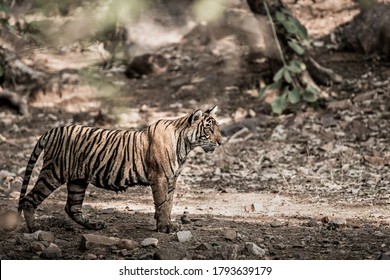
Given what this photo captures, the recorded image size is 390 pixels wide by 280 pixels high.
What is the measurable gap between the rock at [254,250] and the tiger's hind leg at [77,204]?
53.6 inches

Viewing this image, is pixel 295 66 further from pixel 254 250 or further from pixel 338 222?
pixel 254 250

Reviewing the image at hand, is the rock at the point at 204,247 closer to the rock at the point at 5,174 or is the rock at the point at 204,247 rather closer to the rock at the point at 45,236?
the rock at the point at 45,236

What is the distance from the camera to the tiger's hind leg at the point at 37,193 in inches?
234

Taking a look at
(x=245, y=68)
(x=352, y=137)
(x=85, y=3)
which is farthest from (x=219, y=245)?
(x=245, y=68)

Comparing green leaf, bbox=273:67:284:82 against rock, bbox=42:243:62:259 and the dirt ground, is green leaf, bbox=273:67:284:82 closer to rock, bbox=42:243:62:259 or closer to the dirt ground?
the dirt ground

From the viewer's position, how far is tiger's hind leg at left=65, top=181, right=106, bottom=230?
6082mm

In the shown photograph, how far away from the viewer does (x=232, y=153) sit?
9.97 meters

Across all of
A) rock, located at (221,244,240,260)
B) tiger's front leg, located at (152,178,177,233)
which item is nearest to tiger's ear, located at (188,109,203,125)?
tiger's front leg, located at (152,178,177,233)

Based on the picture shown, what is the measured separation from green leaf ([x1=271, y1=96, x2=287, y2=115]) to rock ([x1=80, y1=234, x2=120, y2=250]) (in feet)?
19.5

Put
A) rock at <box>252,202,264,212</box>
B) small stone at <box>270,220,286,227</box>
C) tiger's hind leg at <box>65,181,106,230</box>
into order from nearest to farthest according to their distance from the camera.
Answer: tiger's hind leg at <box>65,181,106,230</box> → small stone at <box>270,220,286,227</box> → rock at <box>252,202,264,212</box>

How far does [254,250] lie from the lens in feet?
17.6

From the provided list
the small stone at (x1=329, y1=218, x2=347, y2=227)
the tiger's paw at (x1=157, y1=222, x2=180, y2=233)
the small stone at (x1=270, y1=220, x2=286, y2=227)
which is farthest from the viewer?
the small stone at (x1=270, y1=220, x2=286, y2=227)

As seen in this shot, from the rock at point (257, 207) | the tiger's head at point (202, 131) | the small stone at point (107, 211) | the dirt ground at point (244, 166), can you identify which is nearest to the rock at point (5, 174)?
the dirt ground at point (244, 166)

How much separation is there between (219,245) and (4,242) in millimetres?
1627
